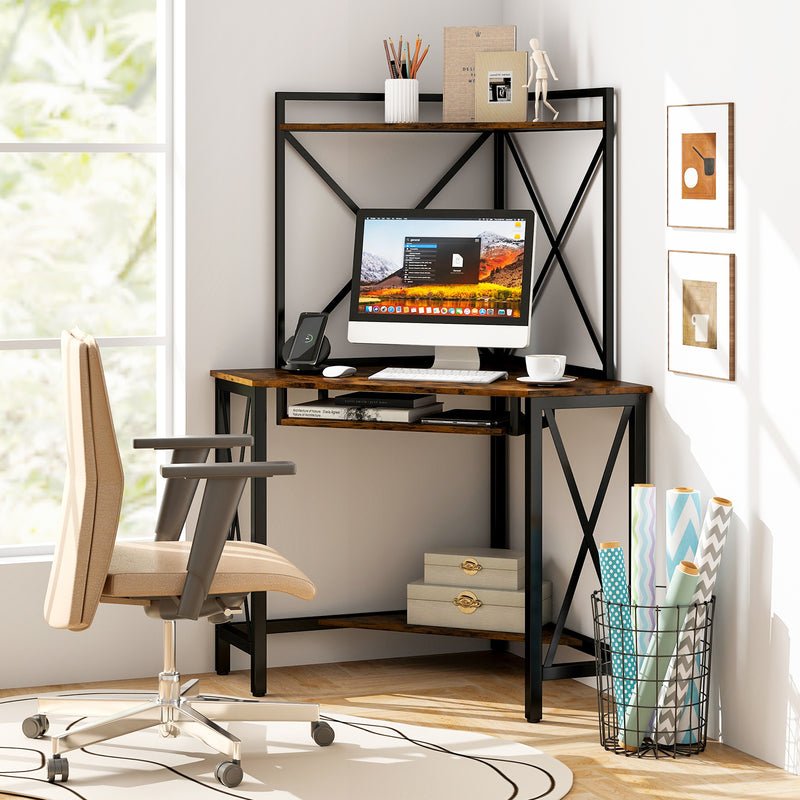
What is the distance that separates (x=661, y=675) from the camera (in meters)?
3.29

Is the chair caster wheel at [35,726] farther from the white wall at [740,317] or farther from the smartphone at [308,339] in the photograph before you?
the white wall at [740,317]

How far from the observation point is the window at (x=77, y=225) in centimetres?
388

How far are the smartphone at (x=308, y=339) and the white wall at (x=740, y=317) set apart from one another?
861 millimetres

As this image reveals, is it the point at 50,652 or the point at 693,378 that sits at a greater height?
the point at 693,378

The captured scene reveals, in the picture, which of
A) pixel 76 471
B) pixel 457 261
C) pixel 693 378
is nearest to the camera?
pixel 76 471

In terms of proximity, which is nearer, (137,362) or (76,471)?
(76,471)

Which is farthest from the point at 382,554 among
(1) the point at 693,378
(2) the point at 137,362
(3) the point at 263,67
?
(3) the point at 263,67

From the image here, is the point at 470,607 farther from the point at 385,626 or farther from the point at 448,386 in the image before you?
the point at 448,386

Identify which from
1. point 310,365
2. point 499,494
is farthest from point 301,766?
point 499,494

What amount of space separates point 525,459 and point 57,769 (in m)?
1.36

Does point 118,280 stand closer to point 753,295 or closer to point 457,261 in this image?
point 457,261

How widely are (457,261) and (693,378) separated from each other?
→ 2.58ft

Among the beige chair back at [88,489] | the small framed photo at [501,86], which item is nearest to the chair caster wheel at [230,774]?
the beige chair back at [88,489]

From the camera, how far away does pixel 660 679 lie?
3287 millimetres
